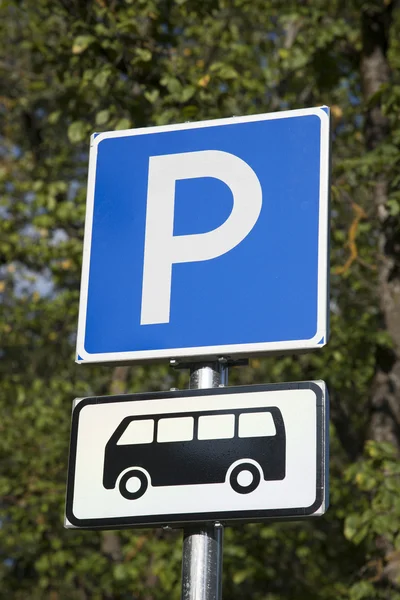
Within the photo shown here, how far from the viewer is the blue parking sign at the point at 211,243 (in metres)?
2.56

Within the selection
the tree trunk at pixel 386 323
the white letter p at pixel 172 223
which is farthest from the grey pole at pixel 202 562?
the tree trunk at pixel 386 323

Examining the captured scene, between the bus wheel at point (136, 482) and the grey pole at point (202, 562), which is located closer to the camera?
the grey pole at point (202, 562)

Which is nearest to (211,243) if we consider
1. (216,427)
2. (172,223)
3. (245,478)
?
(172,223)

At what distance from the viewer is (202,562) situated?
2.34 metres

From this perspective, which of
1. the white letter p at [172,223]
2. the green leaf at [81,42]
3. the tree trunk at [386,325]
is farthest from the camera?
the tree trunk at [386,325]

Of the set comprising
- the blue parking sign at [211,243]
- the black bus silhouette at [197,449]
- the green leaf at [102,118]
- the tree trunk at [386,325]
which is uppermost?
the green leaf at [102,118]

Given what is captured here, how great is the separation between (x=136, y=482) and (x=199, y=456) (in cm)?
17

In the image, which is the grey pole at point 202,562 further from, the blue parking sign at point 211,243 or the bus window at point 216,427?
the blue parking sign at point 211,243

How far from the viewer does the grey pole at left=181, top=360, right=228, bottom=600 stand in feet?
7.55

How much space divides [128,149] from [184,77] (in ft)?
13.4

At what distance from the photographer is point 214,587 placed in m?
2.31

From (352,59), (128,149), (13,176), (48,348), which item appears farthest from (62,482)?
(128,149)

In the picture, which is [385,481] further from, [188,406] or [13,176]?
[13,176]

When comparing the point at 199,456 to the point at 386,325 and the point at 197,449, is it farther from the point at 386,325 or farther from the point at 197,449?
the point at 386,325
